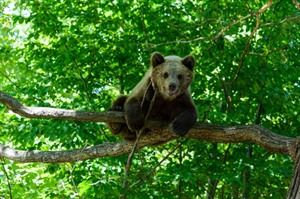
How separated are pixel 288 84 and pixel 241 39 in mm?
1273

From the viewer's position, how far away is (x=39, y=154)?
5660mm

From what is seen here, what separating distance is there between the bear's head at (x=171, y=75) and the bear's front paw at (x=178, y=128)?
60cm

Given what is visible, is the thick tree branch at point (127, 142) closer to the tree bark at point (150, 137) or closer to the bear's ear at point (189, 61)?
the tree bark at point (150, 137)

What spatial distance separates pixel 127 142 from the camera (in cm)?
567

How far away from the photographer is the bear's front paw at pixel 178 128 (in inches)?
210

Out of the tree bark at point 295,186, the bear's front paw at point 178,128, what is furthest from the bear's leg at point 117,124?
the tree bark at point 295,186

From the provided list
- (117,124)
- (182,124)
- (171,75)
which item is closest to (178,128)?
(182,124)

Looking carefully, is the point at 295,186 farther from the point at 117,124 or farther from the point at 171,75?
the point at 117,124

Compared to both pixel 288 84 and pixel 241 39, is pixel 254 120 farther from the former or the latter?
pixel 241 39

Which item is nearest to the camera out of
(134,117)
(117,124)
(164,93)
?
(134,117)

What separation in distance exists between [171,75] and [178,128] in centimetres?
99

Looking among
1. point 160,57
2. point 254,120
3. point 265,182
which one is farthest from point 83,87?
point 265,182

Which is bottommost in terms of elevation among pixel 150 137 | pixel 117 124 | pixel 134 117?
pixel 150 137

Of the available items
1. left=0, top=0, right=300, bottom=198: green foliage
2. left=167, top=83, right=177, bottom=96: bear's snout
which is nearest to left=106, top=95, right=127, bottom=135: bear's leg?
left=167, top=83, right=177, bottom=96: bear's snout
